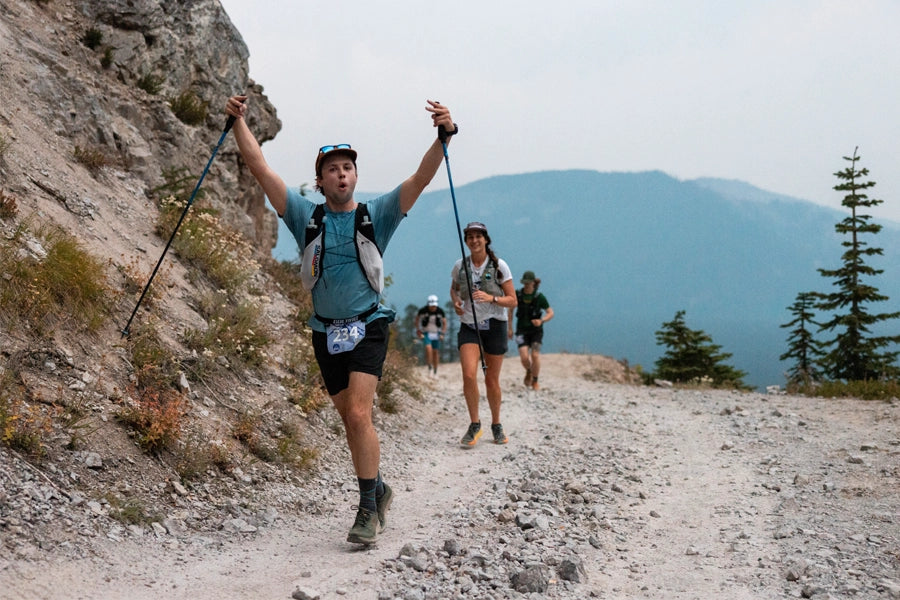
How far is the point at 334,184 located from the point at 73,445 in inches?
107

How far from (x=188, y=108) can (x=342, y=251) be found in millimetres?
10123

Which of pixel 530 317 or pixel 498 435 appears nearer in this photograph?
pixel 498 435

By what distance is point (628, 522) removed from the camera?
231 inches

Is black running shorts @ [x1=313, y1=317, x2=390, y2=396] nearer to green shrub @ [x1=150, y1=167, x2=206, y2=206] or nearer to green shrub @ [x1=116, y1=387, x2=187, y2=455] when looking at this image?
green shrub @ [x1=116, y1=387, x2=187, y2=455]

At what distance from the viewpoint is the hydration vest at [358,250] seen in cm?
493

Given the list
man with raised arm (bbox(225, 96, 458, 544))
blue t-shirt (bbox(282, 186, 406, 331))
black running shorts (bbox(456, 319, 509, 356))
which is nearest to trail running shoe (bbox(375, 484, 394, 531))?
man with raised arm (bbox(225, 96, 458, 544))

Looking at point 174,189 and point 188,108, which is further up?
point 188,108

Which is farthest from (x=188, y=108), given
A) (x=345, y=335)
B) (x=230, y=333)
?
(x=345, y=335)

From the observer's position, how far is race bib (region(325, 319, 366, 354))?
4930 millimetres

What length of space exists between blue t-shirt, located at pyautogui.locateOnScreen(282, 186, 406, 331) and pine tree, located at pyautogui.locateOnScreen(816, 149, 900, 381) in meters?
22.9

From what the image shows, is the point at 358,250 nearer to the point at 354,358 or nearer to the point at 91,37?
the point at 354,358

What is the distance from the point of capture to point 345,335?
16.2 feet

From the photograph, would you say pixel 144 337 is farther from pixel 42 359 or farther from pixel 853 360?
pixel 853 360

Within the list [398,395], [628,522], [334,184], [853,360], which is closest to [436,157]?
[334,184]
